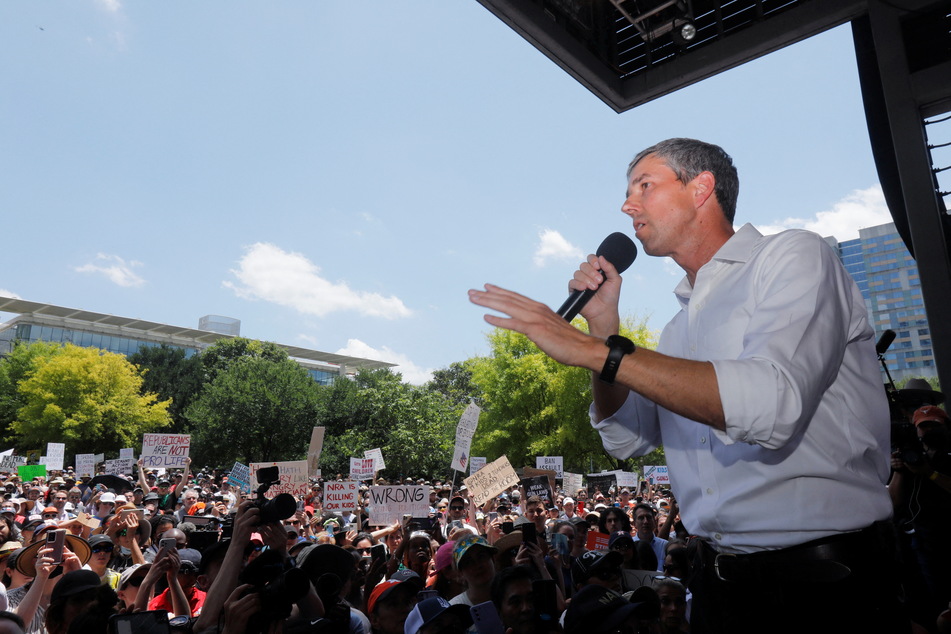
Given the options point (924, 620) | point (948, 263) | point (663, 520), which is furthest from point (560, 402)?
point (924, 620)

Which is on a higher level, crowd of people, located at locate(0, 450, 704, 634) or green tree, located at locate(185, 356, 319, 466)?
green tree, located at locate(185, 356, 319, 466)

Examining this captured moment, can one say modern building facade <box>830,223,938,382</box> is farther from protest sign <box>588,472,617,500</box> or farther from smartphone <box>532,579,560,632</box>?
smartphone <box>532,579,560,632</box>

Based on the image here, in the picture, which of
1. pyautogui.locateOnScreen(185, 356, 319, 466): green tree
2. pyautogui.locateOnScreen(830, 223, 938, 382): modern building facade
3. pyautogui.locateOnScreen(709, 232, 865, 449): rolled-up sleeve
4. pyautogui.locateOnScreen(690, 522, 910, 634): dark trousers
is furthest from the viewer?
pyautogui.locateOnScreen(830, 223, 938, 382): modern building facade

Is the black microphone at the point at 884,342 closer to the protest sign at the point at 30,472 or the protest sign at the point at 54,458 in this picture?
the protest sign at the point at 30,472

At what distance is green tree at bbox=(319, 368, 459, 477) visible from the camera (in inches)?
1470

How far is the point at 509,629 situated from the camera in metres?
4.51

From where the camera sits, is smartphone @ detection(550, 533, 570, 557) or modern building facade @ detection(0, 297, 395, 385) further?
modern building facade @ detection(0, 297, 395, 385)

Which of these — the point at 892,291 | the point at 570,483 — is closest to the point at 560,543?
the point at 570,483

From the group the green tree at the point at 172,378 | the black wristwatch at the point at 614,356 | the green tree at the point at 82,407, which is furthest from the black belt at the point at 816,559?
the green tree at the point at 172,378

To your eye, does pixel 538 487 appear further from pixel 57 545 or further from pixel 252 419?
pixel 252 419

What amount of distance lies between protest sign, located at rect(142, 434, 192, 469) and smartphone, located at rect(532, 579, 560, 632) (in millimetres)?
14591

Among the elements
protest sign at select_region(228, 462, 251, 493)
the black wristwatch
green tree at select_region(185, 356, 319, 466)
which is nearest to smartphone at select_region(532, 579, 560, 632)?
the black wristwatch

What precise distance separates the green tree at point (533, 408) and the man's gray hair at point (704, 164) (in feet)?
92.3

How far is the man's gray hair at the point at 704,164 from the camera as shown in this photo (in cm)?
189
